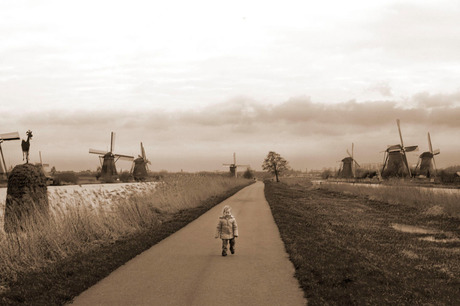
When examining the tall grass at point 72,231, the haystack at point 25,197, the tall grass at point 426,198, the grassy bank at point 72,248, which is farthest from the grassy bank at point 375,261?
the haystack at point 25,197

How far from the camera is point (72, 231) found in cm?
1295

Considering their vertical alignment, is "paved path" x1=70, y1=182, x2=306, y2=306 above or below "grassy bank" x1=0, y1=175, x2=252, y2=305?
below

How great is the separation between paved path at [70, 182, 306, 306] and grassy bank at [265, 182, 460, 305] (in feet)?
1.78

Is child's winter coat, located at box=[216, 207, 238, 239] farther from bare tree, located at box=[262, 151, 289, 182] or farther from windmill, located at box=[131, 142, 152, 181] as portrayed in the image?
bare tree, located at box=[262, 151, 289, 182]

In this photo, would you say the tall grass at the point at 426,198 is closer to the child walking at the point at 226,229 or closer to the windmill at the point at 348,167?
the child walking at the point at 226,229

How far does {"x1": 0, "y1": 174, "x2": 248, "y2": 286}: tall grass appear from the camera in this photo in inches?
392

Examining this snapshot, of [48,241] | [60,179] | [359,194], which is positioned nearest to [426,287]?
[48,241]

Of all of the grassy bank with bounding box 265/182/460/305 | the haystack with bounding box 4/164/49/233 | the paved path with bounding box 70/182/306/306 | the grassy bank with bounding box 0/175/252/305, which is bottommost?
the grassy bank with bounding box 265/182/460/305

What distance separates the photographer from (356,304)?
6.82 meters

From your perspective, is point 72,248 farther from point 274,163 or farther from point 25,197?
point 274,163

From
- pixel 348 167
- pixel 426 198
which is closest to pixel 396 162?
pixel 348 167

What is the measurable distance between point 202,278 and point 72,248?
215 inches

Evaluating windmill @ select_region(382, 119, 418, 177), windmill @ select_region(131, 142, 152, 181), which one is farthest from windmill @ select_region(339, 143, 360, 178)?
windmill @ select_region(131, 142, 152, 181)

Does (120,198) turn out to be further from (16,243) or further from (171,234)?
(16,243)
